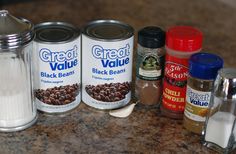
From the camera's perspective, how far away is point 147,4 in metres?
1.70

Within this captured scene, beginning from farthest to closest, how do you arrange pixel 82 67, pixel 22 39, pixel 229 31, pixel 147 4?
1. pixel 147 4
2. pixel 229 31
3. pixel 82 67
4. pixel 22 39

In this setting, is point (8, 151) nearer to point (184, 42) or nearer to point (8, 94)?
point (8, 94)

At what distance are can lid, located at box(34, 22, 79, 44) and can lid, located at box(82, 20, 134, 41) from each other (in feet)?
0.11

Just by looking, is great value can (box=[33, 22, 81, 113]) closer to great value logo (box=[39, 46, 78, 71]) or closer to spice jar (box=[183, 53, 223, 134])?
great value logo (box=[39, 46, 78, 71])

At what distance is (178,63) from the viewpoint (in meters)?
1.08

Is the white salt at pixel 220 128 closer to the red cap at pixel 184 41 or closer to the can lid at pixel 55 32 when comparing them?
the red cap at pixel 184 41

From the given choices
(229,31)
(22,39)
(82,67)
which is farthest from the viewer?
(229,31)

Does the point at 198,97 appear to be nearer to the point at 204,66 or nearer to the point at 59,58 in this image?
the point at 204,66

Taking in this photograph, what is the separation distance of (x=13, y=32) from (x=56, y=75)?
15 cm

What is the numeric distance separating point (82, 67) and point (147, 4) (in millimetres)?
622

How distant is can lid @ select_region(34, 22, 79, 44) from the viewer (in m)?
1.08

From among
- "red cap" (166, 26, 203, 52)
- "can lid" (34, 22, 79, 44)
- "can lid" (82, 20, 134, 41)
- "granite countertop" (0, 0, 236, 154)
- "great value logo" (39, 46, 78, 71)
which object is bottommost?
"granite countertop" (0, 0, 236, 154)

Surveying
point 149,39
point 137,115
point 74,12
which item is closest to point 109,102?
point 137,115

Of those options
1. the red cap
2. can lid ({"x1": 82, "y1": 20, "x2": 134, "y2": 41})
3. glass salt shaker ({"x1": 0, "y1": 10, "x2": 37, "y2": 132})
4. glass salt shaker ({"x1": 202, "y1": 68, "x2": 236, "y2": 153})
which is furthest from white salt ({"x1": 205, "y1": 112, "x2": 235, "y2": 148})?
glass salt shaker ({"x1": 0, "y1": 10, "x2": 37, "y2": 132})
